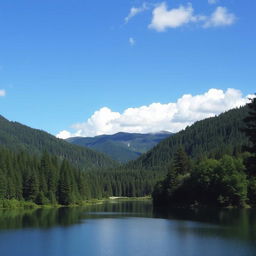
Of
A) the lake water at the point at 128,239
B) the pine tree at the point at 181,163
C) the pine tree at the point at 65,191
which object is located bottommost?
the lake water at the point at 128,239

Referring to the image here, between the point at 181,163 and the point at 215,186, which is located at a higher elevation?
the point at 181,163

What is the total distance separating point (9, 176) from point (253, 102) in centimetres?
11663


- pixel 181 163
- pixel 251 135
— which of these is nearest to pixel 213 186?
pixel 181 163

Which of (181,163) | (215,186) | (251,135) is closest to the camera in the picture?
(251,135)

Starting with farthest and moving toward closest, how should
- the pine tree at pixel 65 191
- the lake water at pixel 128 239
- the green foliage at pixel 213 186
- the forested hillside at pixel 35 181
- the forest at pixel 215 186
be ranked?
the pine tree at pixel 65 191
the forested hillside at pixel 35 181
the forest at pixel 215 186
the green foliage at pixel 213 186
the lake water at pixel 128 239

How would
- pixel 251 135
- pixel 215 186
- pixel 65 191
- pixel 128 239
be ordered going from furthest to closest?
pixel 65 191, pixel 215 186, pixel 128 239, pixel 251 135

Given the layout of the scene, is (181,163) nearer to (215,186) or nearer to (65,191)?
(215,186)

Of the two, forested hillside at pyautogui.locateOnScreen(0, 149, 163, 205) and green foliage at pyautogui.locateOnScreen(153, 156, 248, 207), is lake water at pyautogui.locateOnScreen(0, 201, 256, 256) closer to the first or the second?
green foliage at pyautogui.locateOnScreen(153, 156, 248, 207)

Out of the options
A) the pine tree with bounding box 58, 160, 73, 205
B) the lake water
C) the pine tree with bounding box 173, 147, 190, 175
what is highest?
the pine tree with bounding box 173, 147, 190, 175

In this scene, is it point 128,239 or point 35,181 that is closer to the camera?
point 128,239

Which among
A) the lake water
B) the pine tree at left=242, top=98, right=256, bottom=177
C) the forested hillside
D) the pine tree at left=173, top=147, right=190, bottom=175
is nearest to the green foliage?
the pine tree at left=173, top=147, right=190, bottom=175

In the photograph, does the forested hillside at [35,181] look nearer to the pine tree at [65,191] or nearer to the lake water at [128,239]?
the pine tree at [65,191]

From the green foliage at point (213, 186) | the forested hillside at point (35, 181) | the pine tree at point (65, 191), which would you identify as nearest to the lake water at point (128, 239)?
the green foliage at point (213, 186)

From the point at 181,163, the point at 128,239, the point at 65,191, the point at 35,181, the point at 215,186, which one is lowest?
the point at 128,239
